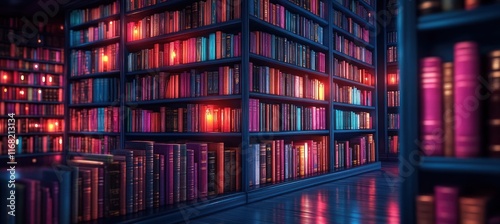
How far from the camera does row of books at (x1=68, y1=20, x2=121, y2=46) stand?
4239 millimetres

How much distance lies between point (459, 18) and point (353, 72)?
401 cm

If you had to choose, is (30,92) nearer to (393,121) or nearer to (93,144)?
(93,144)

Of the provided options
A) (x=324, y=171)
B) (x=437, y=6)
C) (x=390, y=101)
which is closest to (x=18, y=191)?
(x=437, y=6)

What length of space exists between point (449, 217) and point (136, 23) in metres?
3.60

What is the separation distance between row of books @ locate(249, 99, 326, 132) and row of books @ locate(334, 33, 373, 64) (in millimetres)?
932

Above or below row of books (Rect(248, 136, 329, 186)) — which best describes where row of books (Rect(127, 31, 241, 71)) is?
above

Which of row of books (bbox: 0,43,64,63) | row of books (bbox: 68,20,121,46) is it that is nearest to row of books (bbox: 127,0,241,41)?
row of books (bbox: 68,20,121,46)

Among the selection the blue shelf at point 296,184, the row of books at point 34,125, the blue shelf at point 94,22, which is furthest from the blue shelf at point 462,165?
the row of books at point 34,125

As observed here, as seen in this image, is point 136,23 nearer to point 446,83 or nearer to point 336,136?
point 336,136

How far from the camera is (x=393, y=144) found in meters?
6.46

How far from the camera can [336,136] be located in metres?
5.07

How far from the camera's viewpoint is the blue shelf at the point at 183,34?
3174 millimetres

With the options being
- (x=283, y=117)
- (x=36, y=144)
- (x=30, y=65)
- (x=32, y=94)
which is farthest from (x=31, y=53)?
(x=283, y=117)

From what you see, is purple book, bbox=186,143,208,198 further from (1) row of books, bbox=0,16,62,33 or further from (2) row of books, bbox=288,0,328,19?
(1) row of books, bbox=0,16,62,33
